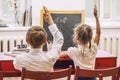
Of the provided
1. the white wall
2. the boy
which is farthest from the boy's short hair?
the white wall

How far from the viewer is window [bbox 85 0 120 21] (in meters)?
4.85

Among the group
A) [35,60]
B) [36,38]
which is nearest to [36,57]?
[35,60]

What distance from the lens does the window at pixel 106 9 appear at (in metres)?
4.85

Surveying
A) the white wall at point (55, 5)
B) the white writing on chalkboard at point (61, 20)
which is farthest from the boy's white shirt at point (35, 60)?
the white wall at point (55, 5)

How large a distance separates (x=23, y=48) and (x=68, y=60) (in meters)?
0.53

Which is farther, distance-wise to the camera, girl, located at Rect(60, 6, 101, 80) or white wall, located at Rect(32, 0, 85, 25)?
white wall, located at Rect(32, 0, 85, 25)

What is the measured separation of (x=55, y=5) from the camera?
14.2ft

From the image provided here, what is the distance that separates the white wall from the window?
0.43 metres

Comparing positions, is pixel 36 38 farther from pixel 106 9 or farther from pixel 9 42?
pixel 106 9

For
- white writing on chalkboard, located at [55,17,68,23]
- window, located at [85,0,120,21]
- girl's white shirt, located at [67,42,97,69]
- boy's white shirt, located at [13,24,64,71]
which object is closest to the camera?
boy's white shirt, located at [13,24,64,71]

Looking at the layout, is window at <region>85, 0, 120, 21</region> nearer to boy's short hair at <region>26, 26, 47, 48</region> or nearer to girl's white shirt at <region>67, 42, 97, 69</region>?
girl's white shirt at <region>67, 42, 97, 69</region>

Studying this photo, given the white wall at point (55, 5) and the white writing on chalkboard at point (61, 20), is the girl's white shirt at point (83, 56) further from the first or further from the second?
the white wall at point (55, 5)

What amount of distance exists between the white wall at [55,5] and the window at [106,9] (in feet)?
1.41

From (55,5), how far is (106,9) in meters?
1.02
